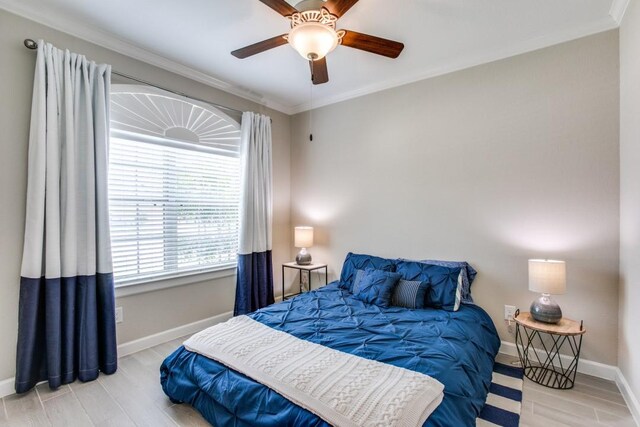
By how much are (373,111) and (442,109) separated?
775mm

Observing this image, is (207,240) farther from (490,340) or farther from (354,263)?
(490,340)

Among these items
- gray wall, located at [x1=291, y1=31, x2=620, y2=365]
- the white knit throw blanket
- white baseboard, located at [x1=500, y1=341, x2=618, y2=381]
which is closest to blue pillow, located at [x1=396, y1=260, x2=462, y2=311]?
gray wall, located at [x1=291, y1=31, x2=620, y2=365]

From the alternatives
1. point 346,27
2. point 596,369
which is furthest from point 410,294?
point 346,27

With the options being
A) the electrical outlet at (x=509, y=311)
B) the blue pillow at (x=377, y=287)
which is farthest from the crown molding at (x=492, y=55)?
the electrical outlet at (x=509, y=311)

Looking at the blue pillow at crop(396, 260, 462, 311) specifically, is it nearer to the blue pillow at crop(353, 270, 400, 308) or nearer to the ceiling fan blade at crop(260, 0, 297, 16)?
the blue pillow at crop(353, 270, 400, 308)

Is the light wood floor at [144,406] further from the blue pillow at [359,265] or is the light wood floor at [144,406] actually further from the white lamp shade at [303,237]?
the white lamp shade at [303,237]

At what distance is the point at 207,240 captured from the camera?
3418 millimetres

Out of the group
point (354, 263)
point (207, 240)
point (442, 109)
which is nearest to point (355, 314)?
point (354, 263)

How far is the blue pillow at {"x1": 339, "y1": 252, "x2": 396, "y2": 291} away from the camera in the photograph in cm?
311

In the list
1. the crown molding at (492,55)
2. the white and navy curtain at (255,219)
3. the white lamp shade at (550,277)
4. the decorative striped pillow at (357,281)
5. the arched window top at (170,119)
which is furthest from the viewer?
the white and navy curtain at (255,219)

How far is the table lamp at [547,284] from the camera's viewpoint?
2.21 m

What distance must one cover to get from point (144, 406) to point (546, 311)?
289cm

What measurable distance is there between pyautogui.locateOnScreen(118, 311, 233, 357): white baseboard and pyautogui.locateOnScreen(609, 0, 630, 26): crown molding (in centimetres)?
431

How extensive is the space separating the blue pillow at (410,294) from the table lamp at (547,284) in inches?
31.0
